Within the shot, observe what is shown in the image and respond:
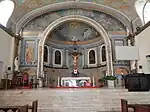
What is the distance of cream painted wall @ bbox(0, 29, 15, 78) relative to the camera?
1130cm

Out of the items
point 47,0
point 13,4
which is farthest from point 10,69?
point 47,0

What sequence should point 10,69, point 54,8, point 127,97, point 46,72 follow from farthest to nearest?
1. point 46,72
2. point 54,8
3. point 10,69
4. point 127,97

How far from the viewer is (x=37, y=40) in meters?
15.0

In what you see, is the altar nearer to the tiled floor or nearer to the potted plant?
the potted plant

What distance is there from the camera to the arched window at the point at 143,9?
12.2 meters

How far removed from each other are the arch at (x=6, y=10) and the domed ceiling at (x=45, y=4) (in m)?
0.29

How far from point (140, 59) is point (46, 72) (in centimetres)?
860

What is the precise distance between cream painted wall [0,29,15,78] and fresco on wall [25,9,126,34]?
2.85 metres

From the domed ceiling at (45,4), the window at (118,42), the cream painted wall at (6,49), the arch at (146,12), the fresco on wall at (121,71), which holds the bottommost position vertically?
the fresco on wall at (121,71)

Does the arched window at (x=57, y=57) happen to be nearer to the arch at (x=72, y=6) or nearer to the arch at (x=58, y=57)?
the arch at (x=58, y=57)

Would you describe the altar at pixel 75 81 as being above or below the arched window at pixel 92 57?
below

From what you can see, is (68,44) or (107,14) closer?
(107,14)

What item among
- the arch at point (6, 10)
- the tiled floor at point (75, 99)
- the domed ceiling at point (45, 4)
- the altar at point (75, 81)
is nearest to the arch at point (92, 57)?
the altar at point (75, 81)

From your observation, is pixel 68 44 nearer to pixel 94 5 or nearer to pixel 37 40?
pixel 37 40
